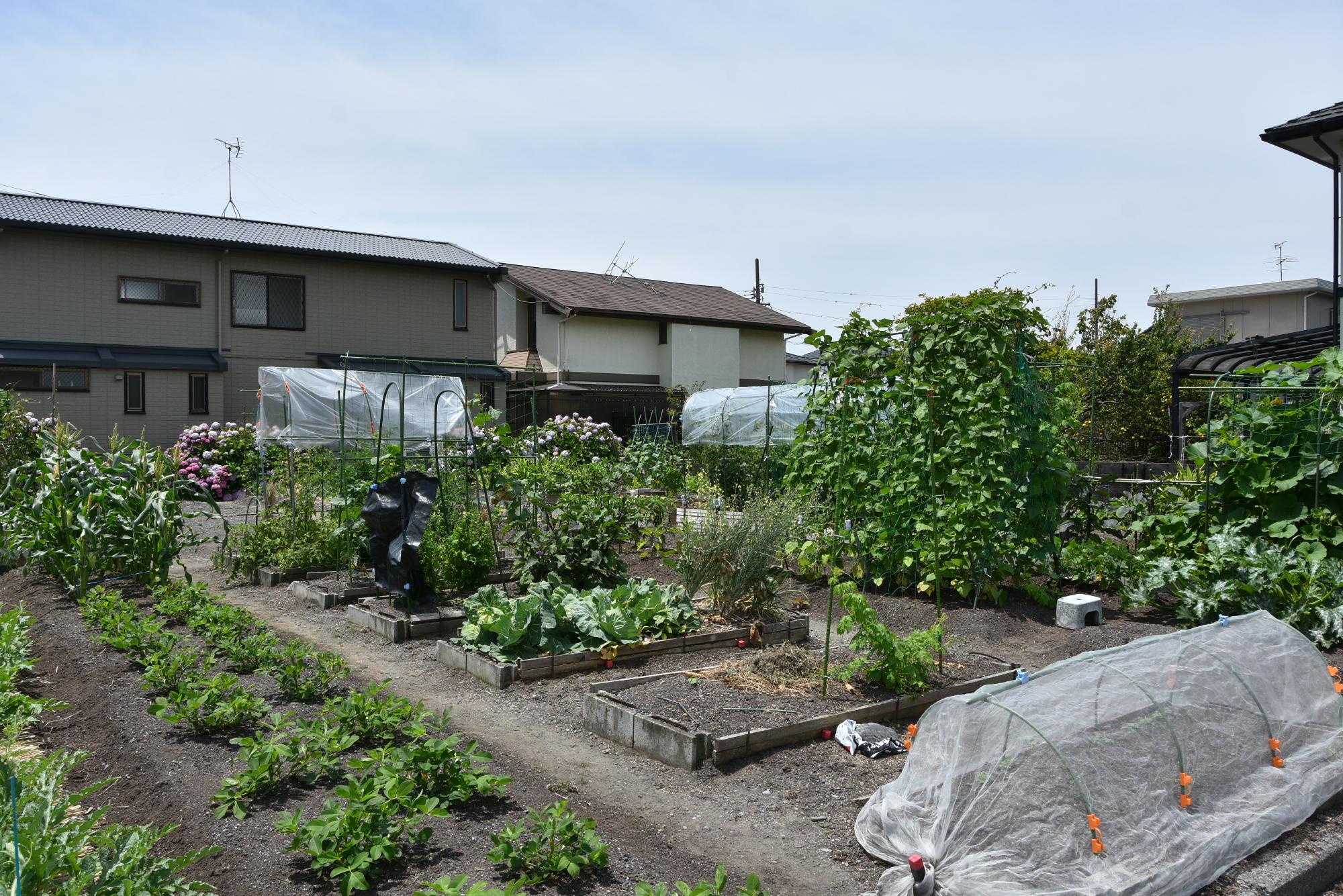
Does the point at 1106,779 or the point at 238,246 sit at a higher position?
the point at 238,246

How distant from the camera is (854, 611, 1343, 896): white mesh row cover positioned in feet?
11.0

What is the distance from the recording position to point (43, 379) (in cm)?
1820

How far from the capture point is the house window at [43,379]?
58.7ft

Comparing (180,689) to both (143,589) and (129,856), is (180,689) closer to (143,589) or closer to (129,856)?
(129,856)

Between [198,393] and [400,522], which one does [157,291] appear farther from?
[400,522]

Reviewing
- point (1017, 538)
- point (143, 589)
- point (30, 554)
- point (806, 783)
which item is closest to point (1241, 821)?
point (806, 783)

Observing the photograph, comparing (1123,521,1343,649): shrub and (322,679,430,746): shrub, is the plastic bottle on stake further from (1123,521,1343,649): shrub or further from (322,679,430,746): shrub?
(1123,521,1343,649): shrub

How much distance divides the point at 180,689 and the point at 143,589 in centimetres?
393

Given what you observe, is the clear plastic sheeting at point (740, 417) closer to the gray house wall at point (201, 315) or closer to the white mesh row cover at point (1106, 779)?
the gray house wall at point (201, 315)

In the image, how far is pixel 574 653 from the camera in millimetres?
6379

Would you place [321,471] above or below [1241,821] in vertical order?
above

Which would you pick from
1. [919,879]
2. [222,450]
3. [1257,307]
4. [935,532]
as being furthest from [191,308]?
[1257,307]

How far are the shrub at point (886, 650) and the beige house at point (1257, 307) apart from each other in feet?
64.0

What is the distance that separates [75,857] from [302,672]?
9.28ft
